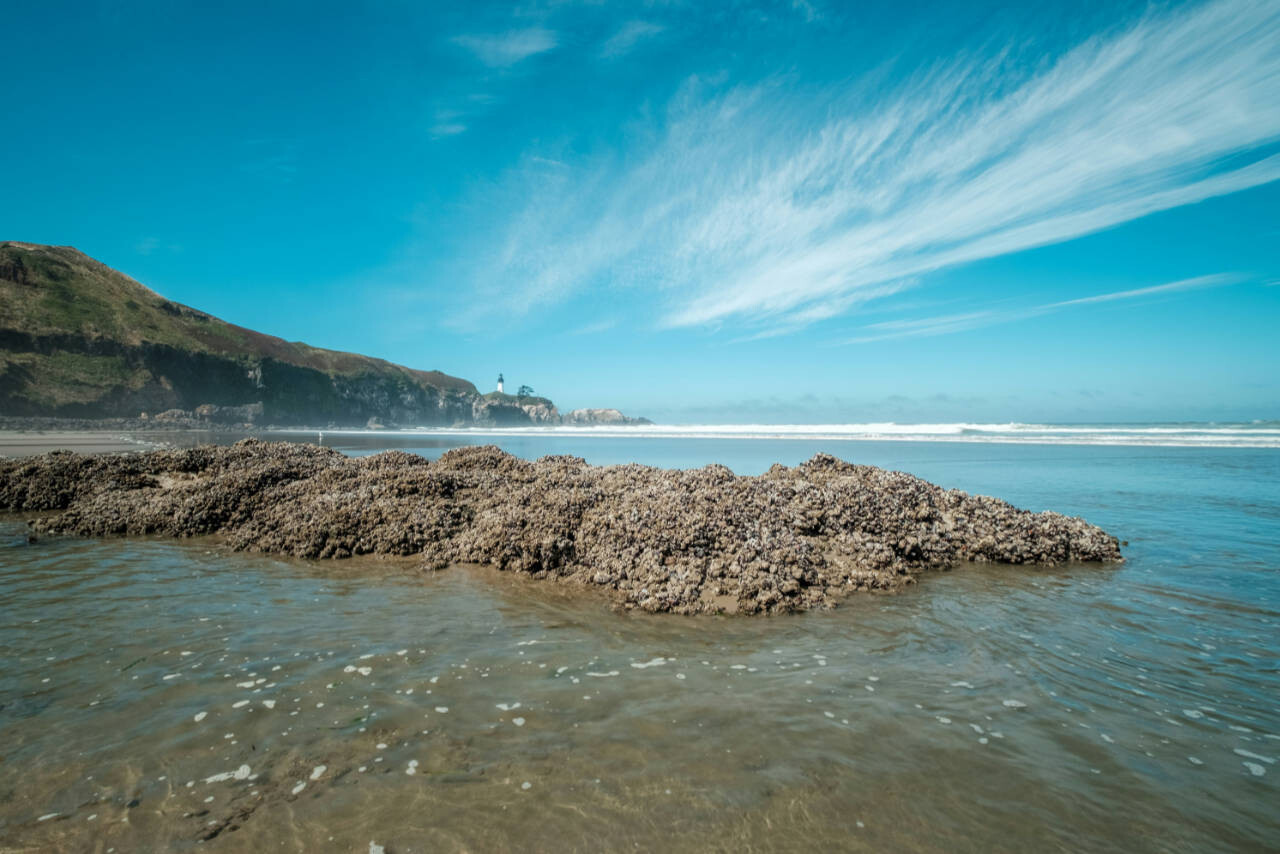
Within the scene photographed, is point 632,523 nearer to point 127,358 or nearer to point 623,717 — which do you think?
point 623,717

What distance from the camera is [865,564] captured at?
24.8 feet

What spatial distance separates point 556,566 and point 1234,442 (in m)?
43.5

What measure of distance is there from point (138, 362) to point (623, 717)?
90338 millimetres

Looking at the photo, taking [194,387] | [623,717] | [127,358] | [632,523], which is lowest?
[623,717]

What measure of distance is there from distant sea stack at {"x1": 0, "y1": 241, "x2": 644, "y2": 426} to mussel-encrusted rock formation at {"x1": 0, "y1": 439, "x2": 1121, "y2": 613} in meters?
66.2

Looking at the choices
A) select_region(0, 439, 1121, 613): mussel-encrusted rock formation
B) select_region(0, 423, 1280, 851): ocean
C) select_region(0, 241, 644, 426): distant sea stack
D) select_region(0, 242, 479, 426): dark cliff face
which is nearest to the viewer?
select_region(0, 423, 1280, 851): ocean

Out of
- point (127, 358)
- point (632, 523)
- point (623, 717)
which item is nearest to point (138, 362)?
point (127, 358)

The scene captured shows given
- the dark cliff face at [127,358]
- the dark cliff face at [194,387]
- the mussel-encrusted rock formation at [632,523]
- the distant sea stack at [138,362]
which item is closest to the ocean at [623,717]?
the mussel-encrusted rock formation at [632,523]

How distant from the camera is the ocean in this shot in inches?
115

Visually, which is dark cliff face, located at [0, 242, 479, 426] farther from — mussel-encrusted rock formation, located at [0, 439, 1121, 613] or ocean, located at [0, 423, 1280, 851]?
ocean, located at [0, 423, 1280, 851]

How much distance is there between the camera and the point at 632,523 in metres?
8.00

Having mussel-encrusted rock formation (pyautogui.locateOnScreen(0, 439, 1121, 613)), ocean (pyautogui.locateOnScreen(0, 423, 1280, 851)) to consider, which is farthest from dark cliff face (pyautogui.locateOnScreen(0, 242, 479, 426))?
ocean (pyautogui.locateOnScreen(0, 423, 1280, 851))

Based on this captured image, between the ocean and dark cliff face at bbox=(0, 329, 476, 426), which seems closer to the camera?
the ocean

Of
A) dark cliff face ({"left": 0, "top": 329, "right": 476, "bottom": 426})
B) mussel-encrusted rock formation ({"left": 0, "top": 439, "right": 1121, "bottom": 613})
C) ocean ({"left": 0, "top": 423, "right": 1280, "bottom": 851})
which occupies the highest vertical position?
dark cliff face ({"left": 0, "top": 329, "right": 476, "bottom": 426})
